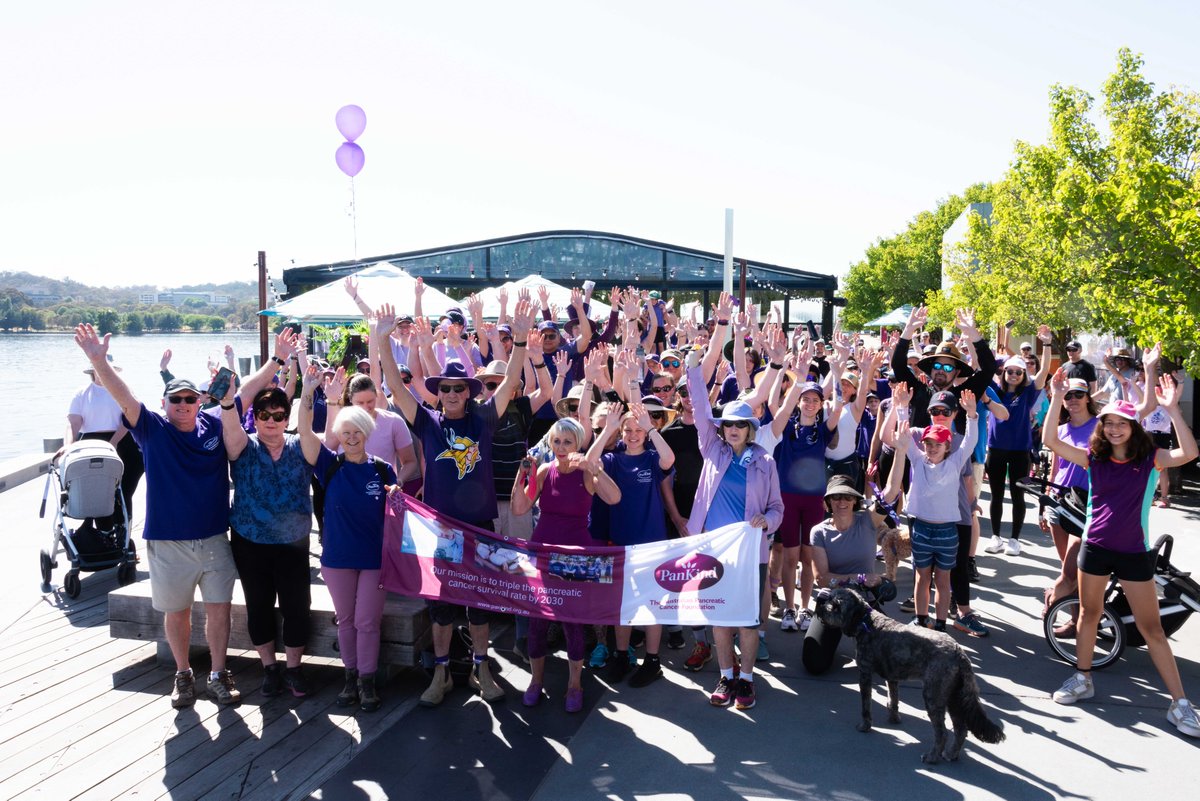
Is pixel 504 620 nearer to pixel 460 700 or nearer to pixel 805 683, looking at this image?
pixel 460 700

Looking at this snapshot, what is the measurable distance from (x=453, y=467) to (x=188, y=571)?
173 cm

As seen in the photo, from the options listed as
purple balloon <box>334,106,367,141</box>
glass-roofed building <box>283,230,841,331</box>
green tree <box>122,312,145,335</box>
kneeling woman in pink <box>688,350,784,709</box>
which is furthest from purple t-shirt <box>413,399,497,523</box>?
green tree <box>122,312,145,335</box>

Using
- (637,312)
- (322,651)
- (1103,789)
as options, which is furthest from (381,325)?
(1103,789)

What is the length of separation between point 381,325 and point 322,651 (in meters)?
2.20

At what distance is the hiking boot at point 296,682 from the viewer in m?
5.33

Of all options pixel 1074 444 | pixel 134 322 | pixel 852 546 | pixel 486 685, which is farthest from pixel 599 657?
pixel 134 322

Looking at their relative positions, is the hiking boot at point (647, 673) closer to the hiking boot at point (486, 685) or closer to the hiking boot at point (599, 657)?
the hiking boot at point (599, 657)

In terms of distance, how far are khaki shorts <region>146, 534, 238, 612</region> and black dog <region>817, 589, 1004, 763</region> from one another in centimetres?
371

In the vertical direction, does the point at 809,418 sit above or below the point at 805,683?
above

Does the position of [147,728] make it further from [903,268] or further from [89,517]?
[903,268]

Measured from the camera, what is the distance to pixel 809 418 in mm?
6598

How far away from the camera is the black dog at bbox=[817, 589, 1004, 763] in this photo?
446 centimetres

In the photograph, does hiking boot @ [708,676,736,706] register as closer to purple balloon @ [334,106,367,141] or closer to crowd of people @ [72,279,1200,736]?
crowd of people @ [72,279,1200,736]

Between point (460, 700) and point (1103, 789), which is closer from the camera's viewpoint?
point (1103, 789)
